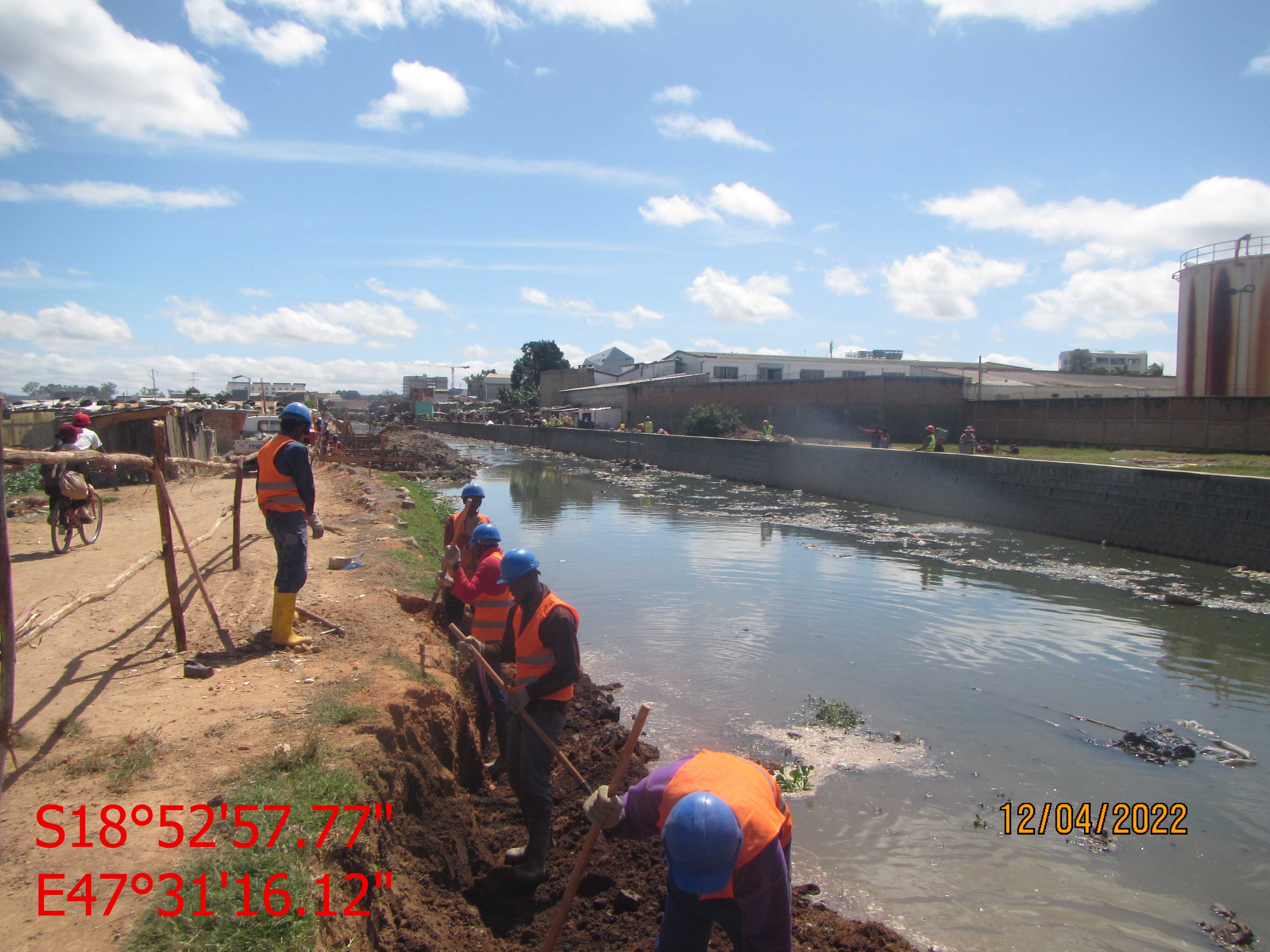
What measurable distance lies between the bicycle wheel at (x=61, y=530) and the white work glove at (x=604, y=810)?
8.53 meters

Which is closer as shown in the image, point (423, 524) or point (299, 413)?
point (299, 413)

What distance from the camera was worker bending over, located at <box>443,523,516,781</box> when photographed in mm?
5316

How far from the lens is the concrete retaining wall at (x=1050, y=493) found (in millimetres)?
14789

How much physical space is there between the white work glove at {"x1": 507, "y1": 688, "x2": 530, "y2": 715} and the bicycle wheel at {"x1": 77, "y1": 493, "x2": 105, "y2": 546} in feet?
24.6

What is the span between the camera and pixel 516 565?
4.31 metres

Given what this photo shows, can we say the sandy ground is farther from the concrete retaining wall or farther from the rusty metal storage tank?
the rusty metal storage tank

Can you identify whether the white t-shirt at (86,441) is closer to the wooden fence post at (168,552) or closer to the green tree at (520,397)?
the wooden fence post at (168,552)

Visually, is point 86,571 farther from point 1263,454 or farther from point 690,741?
point 1263,454

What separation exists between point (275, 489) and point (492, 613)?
1.92 meters

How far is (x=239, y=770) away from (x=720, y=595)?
376 inches

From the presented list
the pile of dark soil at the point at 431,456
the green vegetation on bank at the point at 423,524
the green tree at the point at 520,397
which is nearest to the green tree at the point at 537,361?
the green tree at the point at 520,397

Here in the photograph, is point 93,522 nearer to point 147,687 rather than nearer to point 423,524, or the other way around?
point 147,687

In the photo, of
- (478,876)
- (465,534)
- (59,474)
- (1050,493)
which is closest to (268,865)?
(478,876)

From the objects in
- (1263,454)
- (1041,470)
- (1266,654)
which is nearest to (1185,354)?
(1263,454)
